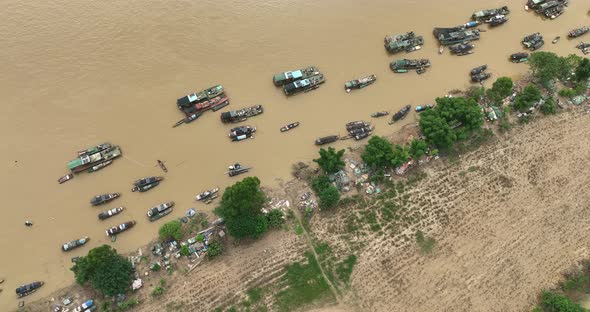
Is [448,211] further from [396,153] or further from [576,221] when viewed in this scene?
[576,221]

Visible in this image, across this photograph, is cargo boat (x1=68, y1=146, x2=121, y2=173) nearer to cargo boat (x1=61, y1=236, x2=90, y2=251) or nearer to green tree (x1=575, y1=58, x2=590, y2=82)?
cargo boat (x1=61, y1=236, x2=90, y2=251)

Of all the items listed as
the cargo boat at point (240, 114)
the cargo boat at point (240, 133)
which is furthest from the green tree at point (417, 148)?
the cargo boat at point (240, 133)

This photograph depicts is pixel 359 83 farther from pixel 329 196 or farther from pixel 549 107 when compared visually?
pixel 549 107

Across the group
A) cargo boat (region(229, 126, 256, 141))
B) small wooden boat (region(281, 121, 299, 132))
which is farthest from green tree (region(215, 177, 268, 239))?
small wooden boat (region(281, 121, 299, 132))

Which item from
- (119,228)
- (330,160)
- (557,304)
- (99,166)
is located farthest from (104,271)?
(557,304)

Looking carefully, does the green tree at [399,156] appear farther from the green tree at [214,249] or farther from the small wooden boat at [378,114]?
the green tree at [214,249]
